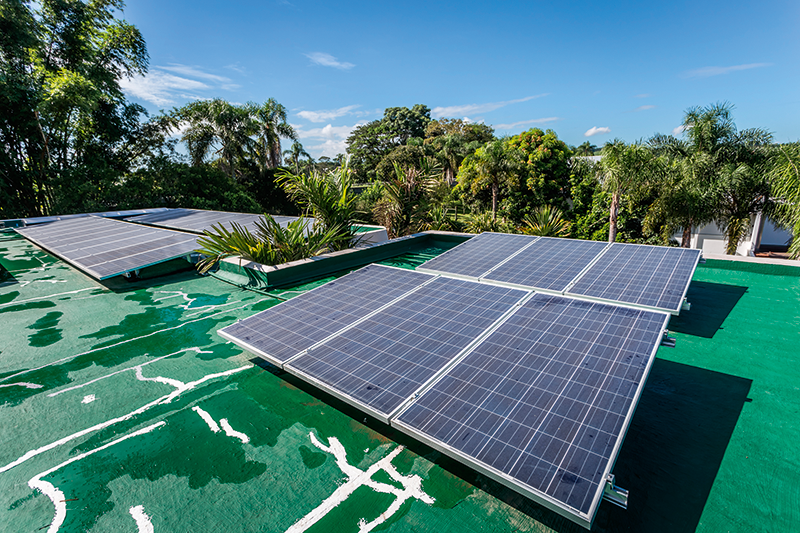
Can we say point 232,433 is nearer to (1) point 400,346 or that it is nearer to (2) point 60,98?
(1) point 400,346

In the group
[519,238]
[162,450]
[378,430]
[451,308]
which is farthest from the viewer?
[519,238]

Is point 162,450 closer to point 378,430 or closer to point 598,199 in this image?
point 378,430

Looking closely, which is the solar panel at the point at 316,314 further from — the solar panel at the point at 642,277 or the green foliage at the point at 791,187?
the green foliage at the point at 791,187

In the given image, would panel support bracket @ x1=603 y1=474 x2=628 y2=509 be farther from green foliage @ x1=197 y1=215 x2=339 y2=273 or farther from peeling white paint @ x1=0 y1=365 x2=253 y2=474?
green foliage @ x1=197 y1=215 x2=339 y2=273

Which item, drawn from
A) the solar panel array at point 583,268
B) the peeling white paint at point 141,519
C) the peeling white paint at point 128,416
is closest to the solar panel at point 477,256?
the solar panel array at point 583,268

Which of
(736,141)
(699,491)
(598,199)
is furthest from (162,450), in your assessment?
(598,199)

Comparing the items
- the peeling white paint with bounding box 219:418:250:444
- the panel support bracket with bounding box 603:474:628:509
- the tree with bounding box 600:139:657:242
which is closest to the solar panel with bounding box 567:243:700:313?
the panel support bracket with bounding box 603:474:628:509
